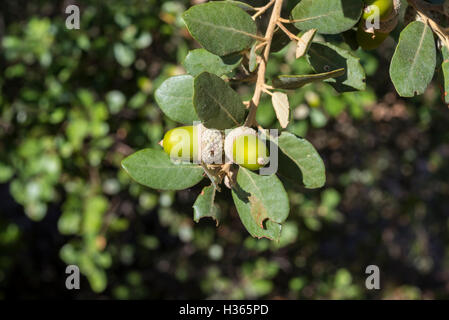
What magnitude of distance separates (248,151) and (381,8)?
1.07 feet

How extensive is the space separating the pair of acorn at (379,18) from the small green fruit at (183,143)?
0.34 metres

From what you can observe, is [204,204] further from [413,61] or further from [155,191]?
[155,191]

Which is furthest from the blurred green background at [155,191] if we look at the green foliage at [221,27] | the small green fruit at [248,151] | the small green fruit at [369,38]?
the small green fruit at [248,151]

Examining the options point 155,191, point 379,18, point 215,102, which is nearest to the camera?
point 215,102

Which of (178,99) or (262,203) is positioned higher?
(178,99)

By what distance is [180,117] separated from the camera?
81 cm

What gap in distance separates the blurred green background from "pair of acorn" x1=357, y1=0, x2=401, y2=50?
1.62ft

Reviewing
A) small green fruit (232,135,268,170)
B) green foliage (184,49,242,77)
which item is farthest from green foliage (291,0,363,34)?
small green fruit (232,135,268,170)

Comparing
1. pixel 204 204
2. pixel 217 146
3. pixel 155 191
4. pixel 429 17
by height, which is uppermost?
pixel 429 17

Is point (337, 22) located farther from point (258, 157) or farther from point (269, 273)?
point (269, 273)

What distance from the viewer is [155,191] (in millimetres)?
1937

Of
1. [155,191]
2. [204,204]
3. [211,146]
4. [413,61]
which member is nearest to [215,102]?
[211,146]

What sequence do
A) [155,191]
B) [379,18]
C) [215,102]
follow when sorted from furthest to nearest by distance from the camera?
1. [155,191]
2. [379,18]
3. [215,102]

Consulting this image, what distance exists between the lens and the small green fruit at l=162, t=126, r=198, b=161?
2.43ft
